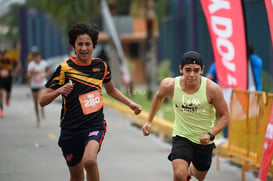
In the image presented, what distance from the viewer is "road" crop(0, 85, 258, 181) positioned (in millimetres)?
10133

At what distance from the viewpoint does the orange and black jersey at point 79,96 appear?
273 inches

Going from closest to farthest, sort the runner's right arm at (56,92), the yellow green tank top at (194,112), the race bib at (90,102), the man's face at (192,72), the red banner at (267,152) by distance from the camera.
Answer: the runner's right arm at (56,92), the race bib at (90,102), the man's face at (192,72), the yellow green tank top at (194,112), the red banner at (267,152)

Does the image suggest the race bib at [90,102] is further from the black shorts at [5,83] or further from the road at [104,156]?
the black shorts at [5,83]

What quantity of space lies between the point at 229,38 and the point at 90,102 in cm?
442

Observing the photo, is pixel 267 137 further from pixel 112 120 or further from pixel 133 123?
pixel 112 120

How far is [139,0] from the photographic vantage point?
26.9m

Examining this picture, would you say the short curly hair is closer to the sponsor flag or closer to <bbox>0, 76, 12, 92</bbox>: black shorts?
<bbox>0, 76, 12, 92</bbox>: black shorts

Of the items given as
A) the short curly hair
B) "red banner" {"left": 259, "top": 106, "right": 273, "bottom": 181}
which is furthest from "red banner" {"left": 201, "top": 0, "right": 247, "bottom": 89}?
the short curly hair

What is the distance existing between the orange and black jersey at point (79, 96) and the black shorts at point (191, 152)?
0.88m

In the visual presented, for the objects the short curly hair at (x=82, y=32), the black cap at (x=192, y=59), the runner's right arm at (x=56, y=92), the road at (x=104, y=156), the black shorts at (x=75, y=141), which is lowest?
the road at (x=104, y=156)

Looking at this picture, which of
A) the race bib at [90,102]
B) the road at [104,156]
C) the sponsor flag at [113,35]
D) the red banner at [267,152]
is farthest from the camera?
the sponsor flag at [113,35]

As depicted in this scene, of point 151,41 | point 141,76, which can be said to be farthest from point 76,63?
point 141,76

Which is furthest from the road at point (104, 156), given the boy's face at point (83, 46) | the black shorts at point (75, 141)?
the boy's face at point (83, 46)

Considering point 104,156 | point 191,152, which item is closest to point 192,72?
point 191,152
